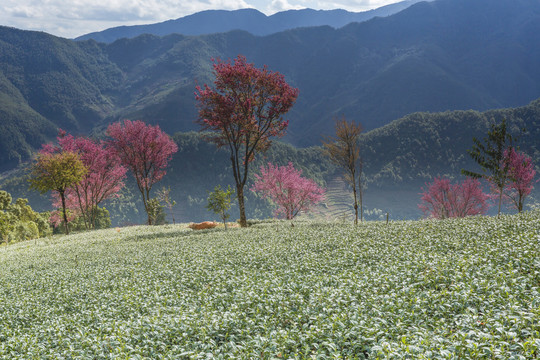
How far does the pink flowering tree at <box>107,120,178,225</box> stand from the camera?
152 ft

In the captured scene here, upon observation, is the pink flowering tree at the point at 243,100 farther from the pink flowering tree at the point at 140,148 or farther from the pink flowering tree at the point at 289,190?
the pink flowering tree at the point at 289,190

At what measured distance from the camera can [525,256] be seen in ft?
32.8

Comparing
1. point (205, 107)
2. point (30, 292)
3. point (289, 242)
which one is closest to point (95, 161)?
point (205, 107)

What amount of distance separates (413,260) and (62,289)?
14.4 meters

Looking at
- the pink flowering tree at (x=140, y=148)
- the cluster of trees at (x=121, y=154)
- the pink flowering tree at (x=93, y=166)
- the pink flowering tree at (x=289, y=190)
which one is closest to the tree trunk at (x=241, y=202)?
the cluster of trees at (x=121, y=154)

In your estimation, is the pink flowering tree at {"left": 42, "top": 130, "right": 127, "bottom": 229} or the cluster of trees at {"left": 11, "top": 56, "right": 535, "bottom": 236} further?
the pink flowering tree at {"left": 42, "top": 130, "right": 127, "bottom": 229}

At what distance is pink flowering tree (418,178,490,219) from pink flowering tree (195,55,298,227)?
3882 centimetres

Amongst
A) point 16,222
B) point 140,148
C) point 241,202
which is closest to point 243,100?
point 241,202

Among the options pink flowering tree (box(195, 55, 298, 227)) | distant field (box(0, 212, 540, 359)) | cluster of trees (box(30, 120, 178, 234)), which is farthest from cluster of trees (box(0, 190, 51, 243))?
distant field (box(0, 212, 540, 359))

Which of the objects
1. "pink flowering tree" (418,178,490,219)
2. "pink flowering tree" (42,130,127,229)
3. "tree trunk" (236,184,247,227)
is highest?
"pink flowering tree" (42,130,127,229)

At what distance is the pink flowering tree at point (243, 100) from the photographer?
101 feet

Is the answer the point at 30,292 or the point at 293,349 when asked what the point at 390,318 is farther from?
the point at 30,292

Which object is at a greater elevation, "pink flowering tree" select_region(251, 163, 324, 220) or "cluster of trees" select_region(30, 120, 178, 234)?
"cluster of trees" select_region(30, 120, 178, 234)

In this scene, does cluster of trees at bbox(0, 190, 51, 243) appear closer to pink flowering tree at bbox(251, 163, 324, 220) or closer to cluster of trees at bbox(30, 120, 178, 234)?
cluster of trees at bbox(30, 120, 178, 234)
